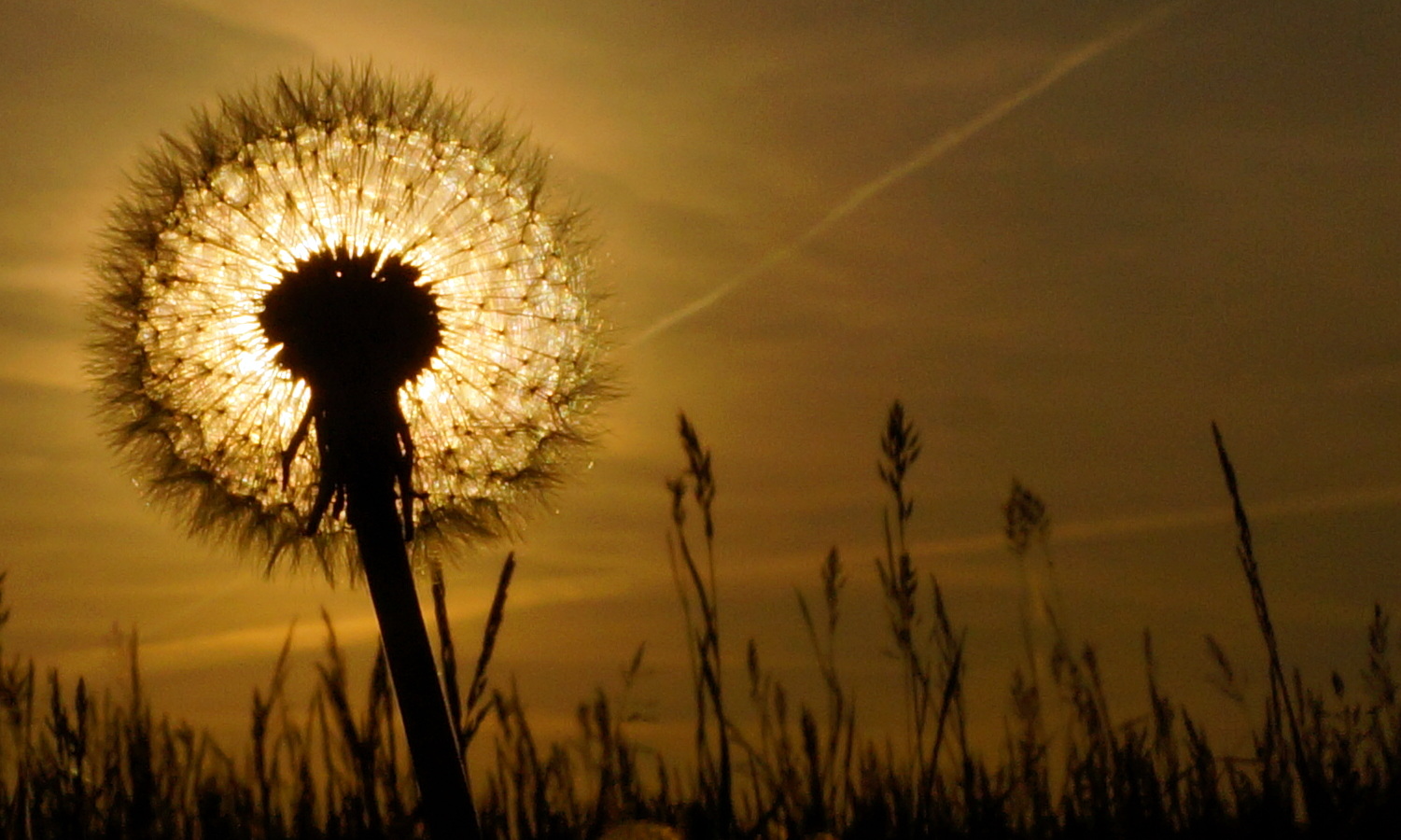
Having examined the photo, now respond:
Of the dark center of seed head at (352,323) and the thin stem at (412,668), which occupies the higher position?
the dark center of seed head at (352,323)

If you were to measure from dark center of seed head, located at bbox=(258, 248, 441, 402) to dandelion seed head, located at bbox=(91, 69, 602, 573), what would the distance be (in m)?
0.25

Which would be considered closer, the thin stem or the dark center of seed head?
the thin stem

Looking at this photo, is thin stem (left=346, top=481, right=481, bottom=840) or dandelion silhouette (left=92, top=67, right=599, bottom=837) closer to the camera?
thin stem (left=346, top=481, right=481, bottom=840)

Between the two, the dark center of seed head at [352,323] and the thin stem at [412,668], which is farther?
the dark center of seed head at [352,323]

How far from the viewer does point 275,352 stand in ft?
14.8

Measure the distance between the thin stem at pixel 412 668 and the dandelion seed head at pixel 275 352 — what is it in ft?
2.46

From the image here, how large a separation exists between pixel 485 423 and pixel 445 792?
1864 millimetres

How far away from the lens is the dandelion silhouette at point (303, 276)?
4543 mm

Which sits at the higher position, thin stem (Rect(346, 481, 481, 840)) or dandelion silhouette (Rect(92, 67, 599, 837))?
dandelion silhouette (Rect(92, 67, 599, 837))

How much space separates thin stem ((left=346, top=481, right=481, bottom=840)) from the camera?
3.25 metres

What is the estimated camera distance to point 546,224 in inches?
197

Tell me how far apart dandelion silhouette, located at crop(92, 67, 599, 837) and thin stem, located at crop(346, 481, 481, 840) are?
21.2 inches

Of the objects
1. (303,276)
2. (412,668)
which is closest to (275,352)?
(303,276)

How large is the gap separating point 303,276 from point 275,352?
1.16ft
